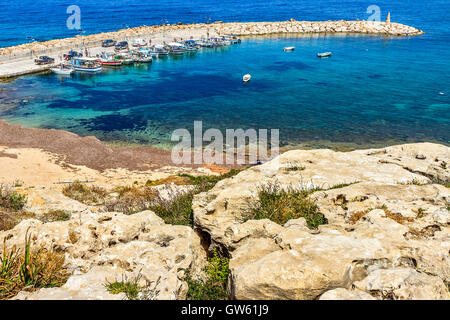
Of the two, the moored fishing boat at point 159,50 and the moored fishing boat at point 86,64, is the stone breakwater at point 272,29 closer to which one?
the moored fishing boat at point 159,50

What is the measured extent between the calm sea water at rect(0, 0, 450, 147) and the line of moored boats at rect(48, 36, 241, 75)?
2.59 meters

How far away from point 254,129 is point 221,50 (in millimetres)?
51120

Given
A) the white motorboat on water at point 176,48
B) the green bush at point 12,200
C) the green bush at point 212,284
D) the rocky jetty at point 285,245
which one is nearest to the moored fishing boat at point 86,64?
the white motorboat on water at point 176,48

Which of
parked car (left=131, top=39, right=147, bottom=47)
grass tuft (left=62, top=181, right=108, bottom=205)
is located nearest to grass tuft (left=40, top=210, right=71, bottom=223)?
grass tuft (left=62, top=181, right=108, bottom=205)

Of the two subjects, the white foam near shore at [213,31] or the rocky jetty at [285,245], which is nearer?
the rocky jetty at [285,245]

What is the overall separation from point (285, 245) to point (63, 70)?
221ft

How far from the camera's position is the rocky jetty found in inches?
237

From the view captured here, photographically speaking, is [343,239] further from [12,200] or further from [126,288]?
[12,200]

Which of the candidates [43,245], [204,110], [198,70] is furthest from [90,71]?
[43,245]

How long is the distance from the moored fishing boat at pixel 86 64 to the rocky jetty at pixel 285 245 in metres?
59.8

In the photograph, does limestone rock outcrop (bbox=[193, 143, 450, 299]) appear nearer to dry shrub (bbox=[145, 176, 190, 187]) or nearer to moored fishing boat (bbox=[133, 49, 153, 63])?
dry shrub (bbox=[145, 176, 190, 187])

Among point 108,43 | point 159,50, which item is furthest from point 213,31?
point 108,43

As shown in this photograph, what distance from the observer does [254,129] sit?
4038 centimetres

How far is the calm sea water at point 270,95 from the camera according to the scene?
4066 cm
